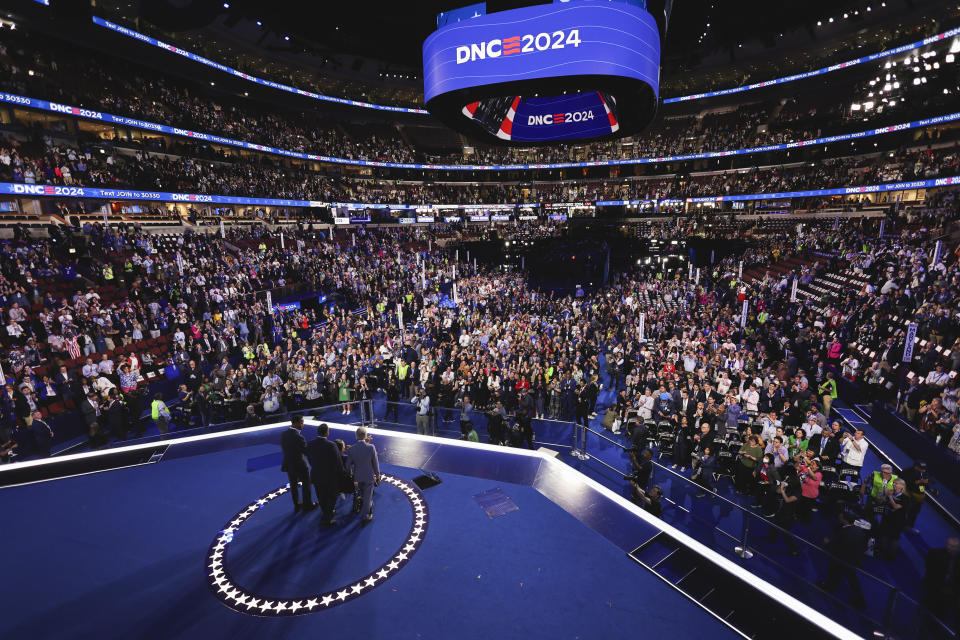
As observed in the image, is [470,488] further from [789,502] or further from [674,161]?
[674,161]

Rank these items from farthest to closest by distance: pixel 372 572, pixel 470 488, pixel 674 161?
pixel 674 161 < pixel 470 488 < pixel 372 572

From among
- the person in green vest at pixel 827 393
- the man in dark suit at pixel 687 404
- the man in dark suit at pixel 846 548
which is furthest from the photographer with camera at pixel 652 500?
the person in green vest at pixel 827 393

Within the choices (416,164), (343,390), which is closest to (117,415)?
(343,390)

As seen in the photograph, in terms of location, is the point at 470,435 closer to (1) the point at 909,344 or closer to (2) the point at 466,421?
(2) the point at 466,421

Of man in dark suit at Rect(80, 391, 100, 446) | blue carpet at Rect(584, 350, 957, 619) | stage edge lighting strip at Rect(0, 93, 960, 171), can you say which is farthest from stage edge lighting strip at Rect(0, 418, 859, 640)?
stage edge lighting strip at Rect(0, 93, 960, 171)

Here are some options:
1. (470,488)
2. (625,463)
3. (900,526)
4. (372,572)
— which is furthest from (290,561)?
(900,526)

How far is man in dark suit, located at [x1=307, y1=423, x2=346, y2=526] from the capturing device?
19.0ft

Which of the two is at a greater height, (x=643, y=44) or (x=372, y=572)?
(x=643, y=44)

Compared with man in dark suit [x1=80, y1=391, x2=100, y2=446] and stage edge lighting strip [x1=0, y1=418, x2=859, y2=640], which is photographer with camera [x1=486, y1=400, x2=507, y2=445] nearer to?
stage edge lighting strip [x1=0, y1=418, x2=859, y2=640]

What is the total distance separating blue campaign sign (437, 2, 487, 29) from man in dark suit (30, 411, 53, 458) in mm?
12193

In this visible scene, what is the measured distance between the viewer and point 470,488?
22.0 feet

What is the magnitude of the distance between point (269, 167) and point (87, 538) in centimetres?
3707

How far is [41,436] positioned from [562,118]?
44.4ft

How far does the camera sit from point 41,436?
998 cm
